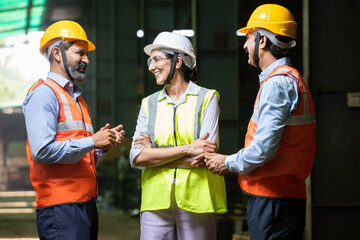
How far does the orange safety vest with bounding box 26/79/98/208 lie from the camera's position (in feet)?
9.30

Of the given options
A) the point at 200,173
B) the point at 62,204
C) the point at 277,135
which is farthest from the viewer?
the point at 200,173

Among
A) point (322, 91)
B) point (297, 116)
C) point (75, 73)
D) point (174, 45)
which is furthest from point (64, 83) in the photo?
point (322, 91)

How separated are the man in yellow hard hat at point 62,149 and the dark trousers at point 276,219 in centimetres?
107

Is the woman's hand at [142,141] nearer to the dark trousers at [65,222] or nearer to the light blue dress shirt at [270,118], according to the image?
the dark trousers at [65,222]

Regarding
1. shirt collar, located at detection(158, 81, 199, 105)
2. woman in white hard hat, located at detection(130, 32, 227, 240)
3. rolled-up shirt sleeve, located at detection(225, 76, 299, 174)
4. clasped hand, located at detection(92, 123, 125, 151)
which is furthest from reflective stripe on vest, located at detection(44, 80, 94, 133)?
rolled-up shirt sleeve, located at detection(225, 76, 299, 174)

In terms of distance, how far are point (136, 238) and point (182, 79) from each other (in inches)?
244

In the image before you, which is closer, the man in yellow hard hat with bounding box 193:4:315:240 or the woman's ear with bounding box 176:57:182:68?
the man in yellow hard hat with bounding box 193:4:315:240

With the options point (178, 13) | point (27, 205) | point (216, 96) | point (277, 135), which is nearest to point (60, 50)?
point (216, 96)

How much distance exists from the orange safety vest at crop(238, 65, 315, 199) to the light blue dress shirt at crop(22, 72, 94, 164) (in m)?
1.13

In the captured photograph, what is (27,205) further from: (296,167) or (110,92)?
(296,167)

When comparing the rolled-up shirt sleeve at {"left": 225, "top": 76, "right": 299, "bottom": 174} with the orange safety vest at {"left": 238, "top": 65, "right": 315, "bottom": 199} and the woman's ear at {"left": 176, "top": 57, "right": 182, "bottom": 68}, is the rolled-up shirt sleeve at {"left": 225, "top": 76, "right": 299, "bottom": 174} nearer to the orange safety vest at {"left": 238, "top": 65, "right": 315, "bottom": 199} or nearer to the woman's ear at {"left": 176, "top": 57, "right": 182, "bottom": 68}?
the orange safety vest at {"left": 238, "top": 65, "right": 315, "bottom": 199}

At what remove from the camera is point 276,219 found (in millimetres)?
2639

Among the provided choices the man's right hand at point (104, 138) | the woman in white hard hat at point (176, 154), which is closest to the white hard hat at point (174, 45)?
the woman in white hard hat at point (176, 154)

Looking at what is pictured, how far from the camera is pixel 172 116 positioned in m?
3.06
